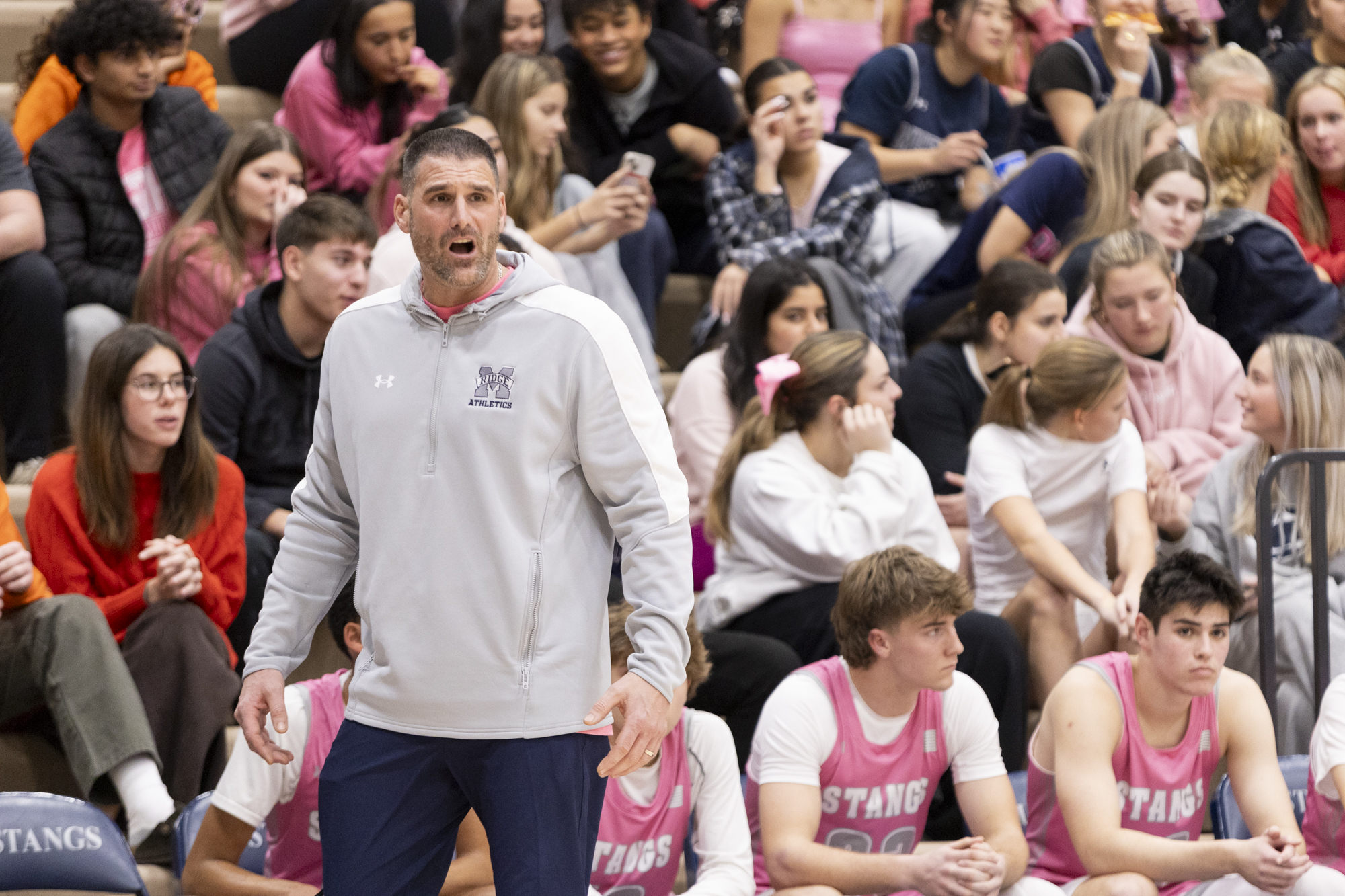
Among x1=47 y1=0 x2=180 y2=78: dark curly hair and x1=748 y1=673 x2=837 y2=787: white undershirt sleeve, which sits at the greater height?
x1=47 y1=0 x2=180 y2=78: dark curly hair

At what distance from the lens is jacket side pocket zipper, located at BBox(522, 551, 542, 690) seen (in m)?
2.18

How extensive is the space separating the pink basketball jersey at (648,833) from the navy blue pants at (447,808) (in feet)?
2.87

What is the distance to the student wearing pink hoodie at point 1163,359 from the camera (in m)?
4.56

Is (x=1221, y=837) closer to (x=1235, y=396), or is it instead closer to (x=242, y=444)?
(x=1235, y=396)

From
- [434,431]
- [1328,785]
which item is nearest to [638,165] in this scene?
[1328,785]

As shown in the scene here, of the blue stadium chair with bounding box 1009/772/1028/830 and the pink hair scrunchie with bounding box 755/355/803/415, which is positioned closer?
the blue stadium chair with bounding box 1009/772/1028/830

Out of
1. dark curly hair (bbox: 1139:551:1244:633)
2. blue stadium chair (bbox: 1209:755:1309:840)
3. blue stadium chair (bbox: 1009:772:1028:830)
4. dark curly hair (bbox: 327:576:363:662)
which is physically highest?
dark curly hair (bbox: 1139:551:1244:633)

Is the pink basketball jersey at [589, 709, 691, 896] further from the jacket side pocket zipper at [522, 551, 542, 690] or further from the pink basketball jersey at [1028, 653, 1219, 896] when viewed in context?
the jacket side pocket zipper at [522, 551, 542, 690]

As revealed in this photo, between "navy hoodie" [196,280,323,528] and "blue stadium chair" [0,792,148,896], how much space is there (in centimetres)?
129

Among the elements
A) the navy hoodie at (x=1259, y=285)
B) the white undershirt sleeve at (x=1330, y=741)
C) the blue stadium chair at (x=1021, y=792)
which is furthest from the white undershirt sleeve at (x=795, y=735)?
the navy hoodie at (x=1259, y=285)

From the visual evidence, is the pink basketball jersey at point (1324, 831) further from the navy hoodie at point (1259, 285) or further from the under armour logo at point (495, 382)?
the navy hoodie at point (1259, 285)

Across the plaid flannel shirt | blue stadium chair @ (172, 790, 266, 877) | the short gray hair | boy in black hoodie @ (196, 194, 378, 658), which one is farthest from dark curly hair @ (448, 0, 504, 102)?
the short gray hair

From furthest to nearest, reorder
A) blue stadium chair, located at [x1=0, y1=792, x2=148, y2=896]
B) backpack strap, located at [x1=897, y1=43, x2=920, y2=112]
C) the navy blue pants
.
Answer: backpack strap, located at [x1=897, y1=43, x2=920, y2=112] → blue stadium chair, located at [x1=0, y1=792, x2=148, y2=896] → the navy blue pants

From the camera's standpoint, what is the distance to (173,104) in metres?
4.88
